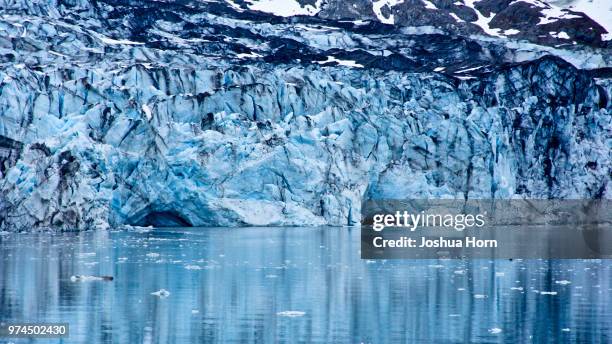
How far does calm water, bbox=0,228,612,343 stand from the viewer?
12.1 metres

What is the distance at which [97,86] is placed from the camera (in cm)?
3800

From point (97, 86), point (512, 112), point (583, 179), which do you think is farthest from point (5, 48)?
point (583, 179)

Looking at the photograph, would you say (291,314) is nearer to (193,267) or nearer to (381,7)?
(193,267)

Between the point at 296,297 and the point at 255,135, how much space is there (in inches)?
821

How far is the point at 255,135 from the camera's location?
3600cm

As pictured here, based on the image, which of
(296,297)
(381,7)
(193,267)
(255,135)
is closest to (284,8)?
(381,7)

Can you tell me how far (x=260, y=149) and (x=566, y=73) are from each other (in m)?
18.6

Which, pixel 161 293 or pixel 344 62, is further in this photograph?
pixel 344 62

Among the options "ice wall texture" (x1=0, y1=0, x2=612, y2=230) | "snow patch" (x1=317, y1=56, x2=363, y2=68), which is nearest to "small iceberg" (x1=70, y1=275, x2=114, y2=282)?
"ice wall texture" (x1=0, y1=0, x2=612, y2=230)

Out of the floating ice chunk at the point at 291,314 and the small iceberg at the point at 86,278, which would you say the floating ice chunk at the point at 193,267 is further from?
the floating ice chunk at the point at 291,314

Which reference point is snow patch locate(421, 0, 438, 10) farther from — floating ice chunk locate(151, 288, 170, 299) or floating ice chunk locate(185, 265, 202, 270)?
floating ice chunk locate(151, 288, 170, 299)

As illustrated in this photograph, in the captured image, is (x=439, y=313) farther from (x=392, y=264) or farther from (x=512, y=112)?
(x=512, y=112)

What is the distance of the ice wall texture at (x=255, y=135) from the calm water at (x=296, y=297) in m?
7.00

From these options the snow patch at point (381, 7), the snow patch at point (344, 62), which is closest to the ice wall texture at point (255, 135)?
the snow patch at point (344, 62)
